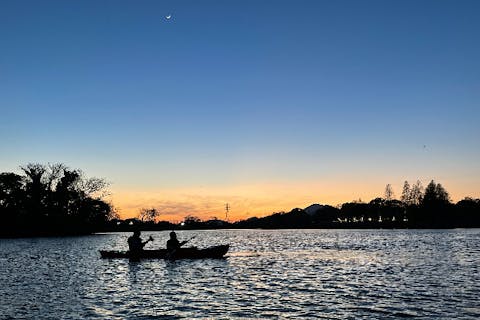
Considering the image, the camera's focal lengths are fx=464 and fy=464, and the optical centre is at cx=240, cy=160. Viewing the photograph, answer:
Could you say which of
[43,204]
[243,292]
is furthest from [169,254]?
[43,204]

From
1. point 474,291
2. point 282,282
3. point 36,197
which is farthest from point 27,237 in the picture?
point 474,291

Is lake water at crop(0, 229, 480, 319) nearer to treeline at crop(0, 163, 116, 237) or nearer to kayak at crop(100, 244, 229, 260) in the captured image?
kayak at crop(100, 244, 229, 260)

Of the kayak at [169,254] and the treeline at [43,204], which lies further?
the treeline at [43,204]

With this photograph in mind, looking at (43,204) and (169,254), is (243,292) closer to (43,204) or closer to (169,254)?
(169,254)

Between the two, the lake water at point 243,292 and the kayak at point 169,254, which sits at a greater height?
the kayak at point 169,254

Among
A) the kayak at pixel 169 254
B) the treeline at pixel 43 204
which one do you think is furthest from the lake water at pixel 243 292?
the treeline at pixel 43 204

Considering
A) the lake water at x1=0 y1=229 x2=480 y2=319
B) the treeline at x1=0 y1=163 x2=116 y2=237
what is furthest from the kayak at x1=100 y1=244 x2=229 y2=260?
the treeline at x1=0 y1=163 x2=116 y2=237

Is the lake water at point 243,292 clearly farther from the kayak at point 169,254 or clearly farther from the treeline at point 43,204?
the treeline at point 43,204

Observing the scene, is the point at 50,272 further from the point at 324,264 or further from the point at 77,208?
the point at 77,208

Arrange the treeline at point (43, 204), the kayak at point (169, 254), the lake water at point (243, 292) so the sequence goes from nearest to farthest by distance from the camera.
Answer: the lake water at point (243, 292)
the kayak at point (169, 254)
the treeline at point (43, 204)

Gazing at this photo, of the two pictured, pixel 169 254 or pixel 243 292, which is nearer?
pixel 243 292

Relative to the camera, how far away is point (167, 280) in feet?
109

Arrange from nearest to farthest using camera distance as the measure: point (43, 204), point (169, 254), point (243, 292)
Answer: point (243, 292)
point (169, 254)
point (43, 204)

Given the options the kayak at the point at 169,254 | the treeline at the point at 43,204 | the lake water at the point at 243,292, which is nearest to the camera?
the lake water at the point at 243,292
